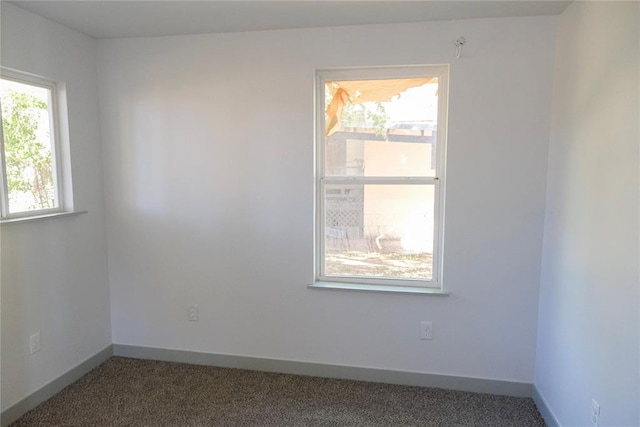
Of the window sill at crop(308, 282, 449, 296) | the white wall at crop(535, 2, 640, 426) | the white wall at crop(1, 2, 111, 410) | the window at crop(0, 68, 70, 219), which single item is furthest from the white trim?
the window at crop(0, 68, 70, 219)

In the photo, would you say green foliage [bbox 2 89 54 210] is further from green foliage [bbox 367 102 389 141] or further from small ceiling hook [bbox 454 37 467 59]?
small ceiling hook [bbox 454 37 467 59]

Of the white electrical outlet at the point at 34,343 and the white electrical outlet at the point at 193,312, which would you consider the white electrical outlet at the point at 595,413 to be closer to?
the white electrical outlet at the point at 193,312

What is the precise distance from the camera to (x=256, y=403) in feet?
8.25

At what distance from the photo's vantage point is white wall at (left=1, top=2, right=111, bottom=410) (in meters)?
2.27

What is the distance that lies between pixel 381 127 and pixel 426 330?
1.41 meters

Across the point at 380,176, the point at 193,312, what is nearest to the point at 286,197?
the point at 380,176

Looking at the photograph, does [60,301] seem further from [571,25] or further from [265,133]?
[571,25]

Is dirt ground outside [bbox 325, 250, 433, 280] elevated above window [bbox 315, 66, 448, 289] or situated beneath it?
situated beneath

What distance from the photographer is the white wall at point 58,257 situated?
2.27 meters

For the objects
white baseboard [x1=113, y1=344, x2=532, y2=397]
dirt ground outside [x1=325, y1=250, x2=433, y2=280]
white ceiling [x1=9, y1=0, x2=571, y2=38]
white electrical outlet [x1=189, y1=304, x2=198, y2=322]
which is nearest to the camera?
white ceiling [x1=9, y1=0, x2=571, y2=38]

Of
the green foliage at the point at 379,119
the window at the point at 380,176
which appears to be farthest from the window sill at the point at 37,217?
the green foliage at the point at 379,119

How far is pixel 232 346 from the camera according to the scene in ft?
9.69

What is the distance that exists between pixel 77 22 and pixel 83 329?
2.07 metres

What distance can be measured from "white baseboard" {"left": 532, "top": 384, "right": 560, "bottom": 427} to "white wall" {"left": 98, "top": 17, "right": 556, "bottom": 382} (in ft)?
0.42
